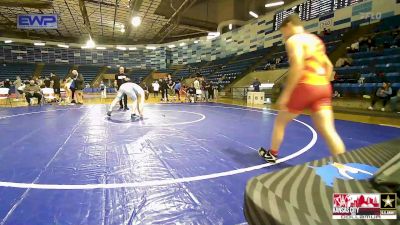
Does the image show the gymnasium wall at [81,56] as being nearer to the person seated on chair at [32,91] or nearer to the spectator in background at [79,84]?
the spectator in background at [79,84]

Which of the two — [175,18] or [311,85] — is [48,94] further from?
[311,85]

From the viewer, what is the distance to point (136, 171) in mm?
2961

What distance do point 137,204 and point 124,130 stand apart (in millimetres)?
3537

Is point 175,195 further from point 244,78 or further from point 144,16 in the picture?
point 144,16

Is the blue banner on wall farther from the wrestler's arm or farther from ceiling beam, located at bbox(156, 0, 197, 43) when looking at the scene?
the wrestler's arm

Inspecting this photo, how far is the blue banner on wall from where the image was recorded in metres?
12.9

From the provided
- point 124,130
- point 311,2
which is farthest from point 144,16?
point 124,130
